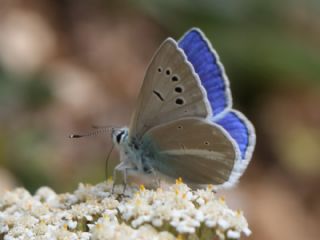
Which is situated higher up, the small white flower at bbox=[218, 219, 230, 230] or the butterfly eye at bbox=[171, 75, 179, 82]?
the butterfly eye at bbox=[171, 75, 179, 82]

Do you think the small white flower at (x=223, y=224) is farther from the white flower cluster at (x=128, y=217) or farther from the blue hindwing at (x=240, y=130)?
the blue hindwing at (x=240, y=130)

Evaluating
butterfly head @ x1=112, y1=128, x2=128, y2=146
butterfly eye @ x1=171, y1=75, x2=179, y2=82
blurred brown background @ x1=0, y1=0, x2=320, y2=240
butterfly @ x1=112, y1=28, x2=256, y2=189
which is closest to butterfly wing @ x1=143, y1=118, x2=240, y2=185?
butterfly @ x1=112, y1=28, x2=256, y2=189

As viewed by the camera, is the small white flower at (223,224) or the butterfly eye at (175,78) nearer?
the small white flower at (223,224)

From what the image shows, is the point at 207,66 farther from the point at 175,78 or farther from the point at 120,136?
the point at 120,136

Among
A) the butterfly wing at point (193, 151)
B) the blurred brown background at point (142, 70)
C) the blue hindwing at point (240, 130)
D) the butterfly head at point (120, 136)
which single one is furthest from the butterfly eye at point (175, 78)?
the blurred brown background at point (142, 70)

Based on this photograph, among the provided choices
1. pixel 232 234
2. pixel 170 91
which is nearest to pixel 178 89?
pixel 170 91

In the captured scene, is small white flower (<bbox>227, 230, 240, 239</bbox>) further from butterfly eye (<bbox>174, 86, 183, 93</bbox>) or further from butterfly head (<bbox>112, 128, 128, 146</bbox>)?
butterfly head (<bbox>112, 128, 128, 146</bbox>)
